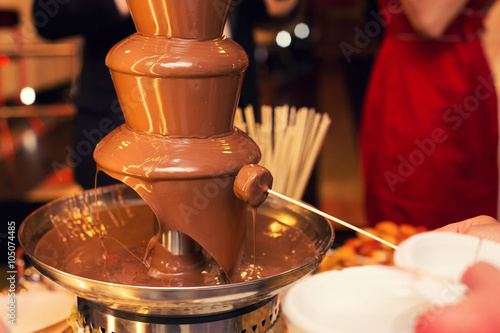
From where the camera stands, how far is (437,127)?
211 cm

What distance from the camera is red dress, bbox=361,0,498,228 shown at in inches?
83.0

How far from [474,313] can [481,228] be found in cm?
29

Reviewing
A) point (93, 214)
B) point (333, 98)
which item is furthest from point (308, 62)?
point (93, 214)

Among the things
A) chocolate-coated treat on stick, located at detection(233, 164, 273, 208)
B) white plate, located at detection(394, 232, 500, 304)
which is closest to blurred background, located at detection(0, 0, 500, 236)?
chocolate-coated treat on stick, located at detection(233, 164, 273, 208)

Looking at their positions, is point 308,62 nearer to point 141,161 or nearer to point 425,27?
point 425,27

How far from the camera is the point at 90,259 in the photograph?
3.14 ft

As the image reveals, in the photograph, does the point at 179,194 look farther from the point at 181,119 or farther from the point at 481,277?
the point at 481,277

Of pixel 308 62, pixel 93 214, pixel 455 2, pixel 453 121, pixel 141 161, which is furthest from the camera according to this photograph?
pixel 308 62

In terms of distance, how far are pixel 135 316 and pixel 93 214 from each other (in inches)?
12.5

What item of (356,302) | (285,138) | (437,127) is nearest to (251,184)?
(356,302)

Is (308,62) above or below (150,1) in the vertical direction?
below

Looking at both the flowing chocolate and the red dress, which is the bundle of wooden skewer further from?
the red dress

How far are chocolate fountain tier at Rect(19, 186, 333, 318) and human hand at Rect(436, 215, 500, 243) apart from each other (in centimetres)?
20

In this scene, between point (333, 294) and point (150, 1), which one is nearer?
point (333, 294)
